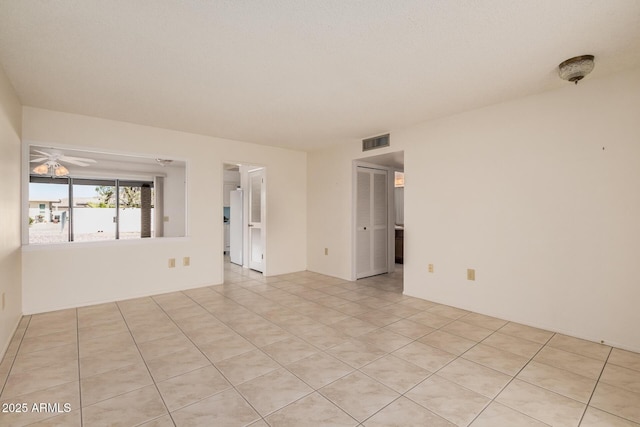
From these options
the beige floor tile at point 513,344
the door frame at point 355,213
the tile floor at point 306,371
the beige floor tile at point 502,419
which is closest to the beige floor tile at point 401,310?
the tile floor at point 306,371

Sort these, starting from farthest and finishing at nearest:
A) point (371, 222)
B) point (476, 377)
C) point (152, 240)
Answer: point (371, 222) → point (152, 240) → point (476, 377)

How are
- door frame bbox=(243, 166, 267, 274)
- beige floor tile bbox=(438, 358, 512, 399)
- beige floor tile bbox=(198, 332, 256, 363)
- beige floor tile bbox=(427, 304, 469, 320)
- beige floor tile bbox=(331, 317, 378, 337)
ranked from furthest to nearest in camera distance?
door frame bbox=(243, 166, 267, 274), beige floor tile bbox=(427, 304, 469, 320), beige floor tile bbox=(331, 317, 378, 337), beige floor tile bbox=(198, 332, 256, 363), beige floor tile bbox=(438, 358, 512, 399)

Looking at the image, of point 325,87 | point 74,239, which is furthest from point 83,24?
point 74,239

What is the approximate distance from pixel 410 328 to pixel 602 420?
147 cm

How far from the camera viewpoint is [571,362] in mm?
2262

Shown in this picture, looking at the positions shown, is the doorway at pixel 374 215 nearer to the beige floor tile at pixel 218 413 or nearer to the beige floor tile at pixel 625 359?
the beige floor tile at pixel 625 359

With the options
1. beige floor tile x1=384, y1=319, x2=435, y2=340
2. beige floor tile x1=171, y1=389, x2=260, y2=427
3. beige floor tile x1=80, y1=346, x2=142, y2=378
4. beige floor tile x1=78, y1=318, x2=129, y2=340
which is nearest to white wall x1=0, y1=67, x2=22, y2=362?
beige floor tile x1=78, y1=318, x2=129, y2=340

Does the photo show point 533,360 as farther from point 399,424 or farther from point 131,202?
point 131,202

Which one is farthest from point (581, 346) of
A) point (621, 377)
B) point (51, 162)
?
point (51, 162)

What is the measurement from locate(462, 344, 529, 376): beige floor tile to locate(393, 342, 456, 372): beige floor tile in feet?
0.61

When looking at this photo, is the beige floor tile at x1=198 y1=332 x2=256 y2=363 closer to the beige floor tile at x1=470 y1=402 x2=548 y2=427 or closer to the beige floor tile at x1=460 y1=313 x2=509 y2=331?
the beige floor tile at x1=470 y1=402 x2=548 y2=427

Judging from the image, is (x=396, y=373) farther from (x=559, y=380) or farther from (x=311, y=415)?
(x=559, y=380)

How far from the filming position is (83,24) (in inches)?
74.2

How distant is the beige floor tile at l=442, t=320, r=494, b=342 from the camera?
2746 millimetres
